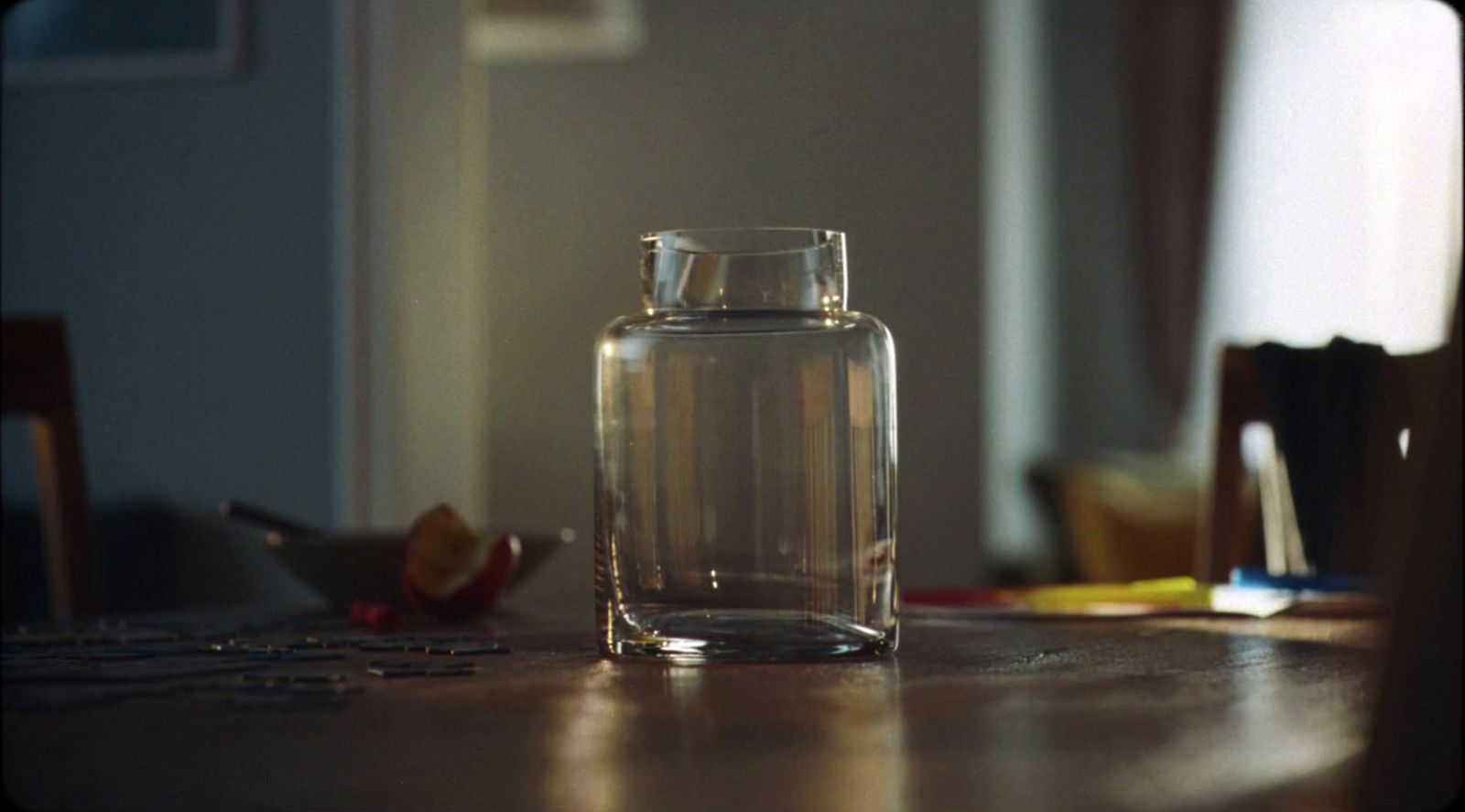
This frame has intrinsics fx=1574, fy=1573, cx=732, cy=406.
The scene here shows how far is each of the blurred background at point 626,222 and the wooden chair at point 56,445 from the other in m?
0.46

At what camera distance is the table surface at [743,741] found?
0.45 m

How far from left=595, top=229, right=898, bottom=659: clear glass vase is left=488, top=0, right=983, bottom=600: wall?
3181 mm

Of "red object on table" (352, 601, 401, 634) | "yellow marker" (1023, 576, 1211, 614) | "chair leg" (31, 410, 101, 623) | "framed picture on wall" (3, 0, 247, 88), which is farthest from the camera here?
"framed picture on wall" (3, 0, 247, 88)

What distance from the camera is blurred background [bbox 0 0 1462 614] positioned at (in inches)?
121

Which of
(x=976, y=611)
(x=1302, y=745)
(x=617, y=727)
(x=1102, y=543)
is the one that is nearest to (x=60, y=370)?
(x=976, y=611)

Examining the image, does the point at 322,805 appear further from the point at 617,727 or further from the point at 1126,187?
the point at 1126,187

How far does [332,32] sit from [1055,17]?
3190 millimetres

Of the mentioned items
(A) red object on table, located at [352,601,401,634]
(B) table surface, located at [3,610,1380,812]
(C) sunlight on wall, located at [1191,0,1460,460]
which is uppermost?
(C) sunlight on wall, located at [1191,0,1460,460]

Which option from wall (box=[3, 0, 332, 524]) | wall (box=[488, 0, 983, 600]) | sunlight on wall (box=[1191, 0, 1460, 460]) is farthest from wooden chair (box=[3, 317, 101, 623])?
sunlight on wall (box=[1191, 0, 1460, 460])

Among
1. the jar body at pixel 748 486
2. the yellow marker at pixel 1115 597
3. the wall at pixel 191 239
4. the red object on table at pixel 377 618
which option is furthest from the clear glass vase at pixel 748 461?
the wall at pixel 191 239

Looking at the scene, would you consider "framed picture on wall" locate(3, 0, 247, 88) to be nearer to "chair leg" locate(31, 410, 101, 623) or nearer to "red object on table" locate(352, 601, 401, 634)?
"chair leg" locate(31, 410, 101, 623)

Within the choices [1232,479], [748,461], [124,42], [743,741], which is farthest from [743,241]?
[124,42]

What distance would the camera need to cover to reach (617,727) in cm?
56

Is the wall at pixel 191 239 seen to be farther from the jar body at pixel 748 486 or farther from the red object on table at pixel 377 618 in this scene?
the jar body at pixel 748 486
